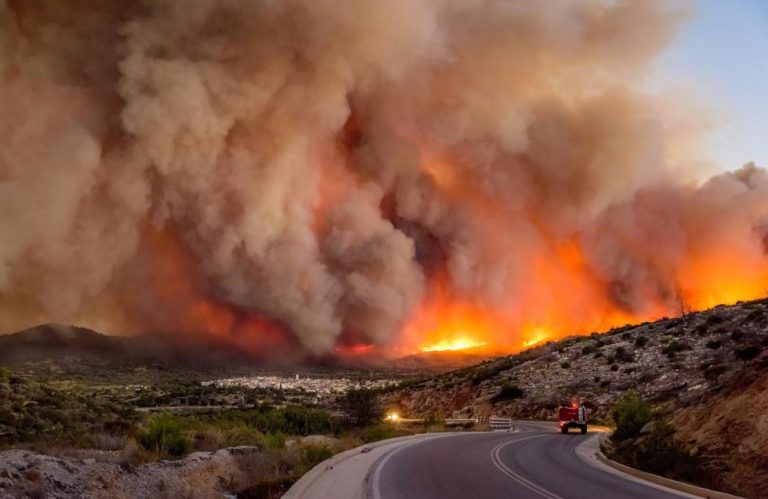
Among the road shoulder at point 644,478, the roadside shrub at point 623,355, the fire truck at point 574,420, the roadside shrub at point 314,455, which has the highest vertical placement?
the roadside shrub at point 623,355

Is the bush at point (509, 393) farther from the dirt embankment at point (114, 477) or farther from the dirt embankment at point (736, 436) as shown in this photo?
the dirt embankment at point (114, 477)

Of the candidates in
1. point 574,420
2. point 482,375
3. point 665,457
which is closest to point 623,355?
point 482,375

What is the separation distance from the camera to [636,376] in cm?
3462

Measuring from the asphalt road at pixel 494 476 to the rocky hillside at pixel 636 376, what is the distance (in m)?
2.15

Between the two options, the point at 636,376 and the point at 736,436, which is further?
the point at 636,376

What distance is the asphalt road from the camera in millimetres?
9180

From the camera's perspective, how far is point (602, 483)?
35.5 feet

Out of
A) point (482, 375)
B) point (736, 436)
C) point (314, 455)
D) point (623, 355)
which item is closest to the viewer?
point (736, 436)

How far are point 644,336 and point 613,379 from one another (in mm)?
7388

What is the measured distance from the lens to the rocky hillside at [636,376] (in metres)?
12.4

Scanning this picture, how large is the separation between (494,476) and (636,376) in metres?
26.8

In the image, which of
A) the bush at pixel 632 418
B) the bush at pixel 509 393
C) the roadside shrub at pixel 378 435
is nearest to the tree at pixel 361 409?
the roadside shrub at pixel 378 435

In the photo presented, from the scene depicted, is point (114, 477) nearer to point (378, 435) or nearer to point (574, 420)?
point (378, 435)

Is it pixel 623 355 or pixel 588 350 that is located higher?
pixel 588 350
